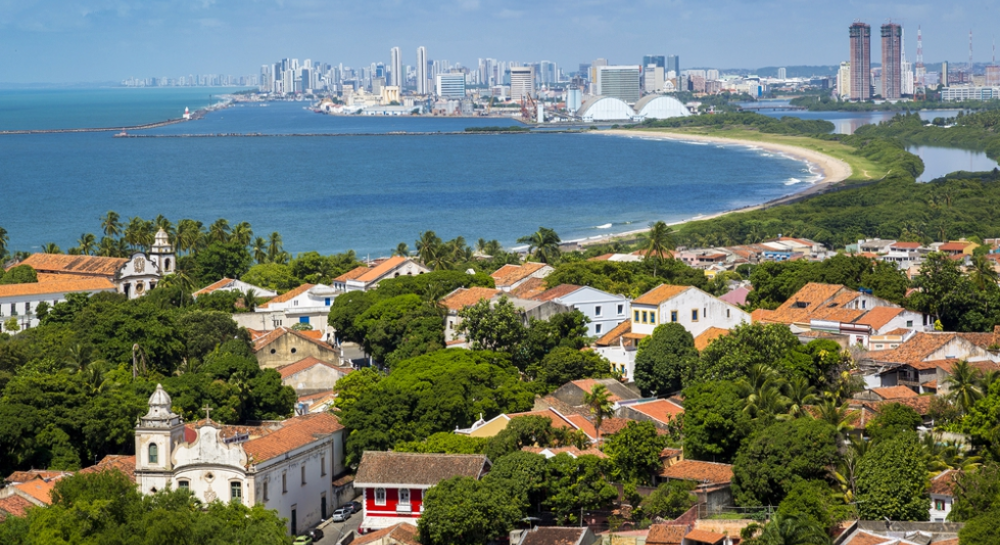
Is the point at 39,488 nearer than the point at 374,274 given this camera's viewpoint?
Yes

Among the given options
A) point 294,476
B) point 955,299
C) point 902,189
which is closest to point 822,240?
point 902,189

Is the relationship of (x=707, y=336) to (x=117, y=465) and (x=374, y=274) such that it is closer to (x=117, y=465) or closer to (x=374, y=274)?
(x=374, y=274)

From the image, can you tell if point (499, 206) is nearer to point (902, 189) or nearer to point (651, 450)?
point (902, 189)

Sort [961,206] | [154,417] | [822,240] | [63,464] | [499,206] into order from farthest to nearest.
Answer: [499,206], [961,206], [822,240], [63,464], [154,417]

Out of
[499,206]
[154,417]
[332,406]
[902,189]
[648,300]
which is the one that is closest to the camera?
[154,417]

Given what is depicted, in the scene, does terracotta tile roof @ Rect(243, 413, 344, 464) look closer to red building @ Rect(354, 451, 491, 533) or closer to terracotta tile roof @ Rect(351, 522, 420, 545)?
red building @ Rect(354, 451, 491, 533)

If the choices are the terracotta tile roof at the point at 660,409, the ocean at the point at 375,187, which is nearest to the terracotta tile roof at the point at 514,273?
the terracotta tile roof at the point at 660,409

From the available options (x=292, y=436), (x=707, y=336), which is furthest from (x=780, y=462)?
(x=707, y=336)
